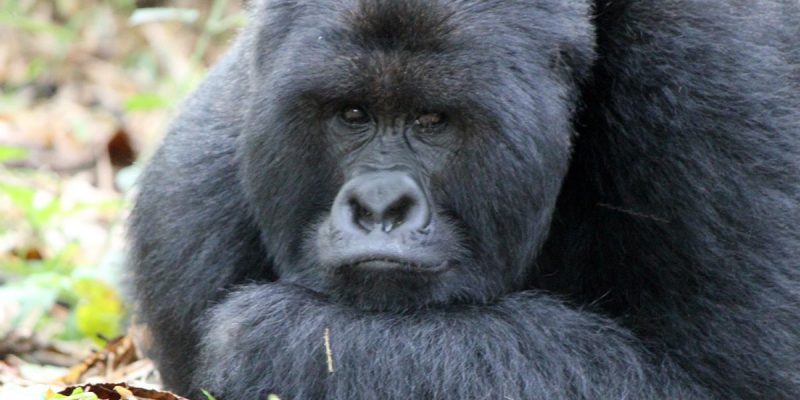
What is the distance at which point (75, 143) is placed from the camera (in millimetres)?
10227

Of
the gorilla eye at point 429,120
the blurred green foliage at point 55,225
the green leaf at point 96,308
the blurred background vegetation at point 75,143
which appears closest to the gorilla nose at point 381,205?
the gorilla eye at point 429,120

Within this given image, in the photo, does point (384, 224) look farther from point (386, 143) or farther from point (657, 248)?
point (657, 248)

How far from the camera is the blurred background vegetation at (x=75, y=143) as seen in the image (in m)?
6.96

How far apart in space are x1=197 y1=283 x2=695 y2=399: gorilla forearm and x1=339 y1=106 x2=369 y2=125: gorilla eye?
26.3 inches

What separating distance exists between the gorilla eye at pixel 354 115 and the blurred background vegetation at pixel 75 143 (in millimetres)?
1961

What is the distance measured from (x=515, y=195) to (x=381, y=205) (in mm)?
618

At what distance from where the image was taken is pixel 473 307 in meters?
4.79

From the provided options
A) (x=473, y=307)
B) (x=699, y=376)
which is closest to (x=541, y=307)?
(x=473, y=307)

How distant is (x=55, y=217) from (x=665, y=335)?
440 cm

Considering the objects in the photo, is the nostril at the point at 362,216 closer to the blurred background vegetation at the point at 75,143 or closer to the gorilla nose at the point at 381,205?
the gorilla nose at the point at 381,205

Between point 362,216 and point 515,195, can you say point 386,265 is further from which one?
point 515,195

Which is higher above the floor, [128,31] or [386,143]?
[386,143]

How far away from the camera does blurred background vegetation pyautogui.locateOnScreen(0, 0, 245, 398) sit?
274 inches

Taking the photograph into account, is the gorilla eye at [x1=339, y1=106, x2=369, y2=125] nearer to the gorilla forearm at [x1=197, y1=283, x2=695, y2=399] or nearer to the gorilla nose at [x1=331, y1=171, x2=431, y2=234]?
the gorilla nose at [x1=331, y1=171, x2=431, y2=234]
